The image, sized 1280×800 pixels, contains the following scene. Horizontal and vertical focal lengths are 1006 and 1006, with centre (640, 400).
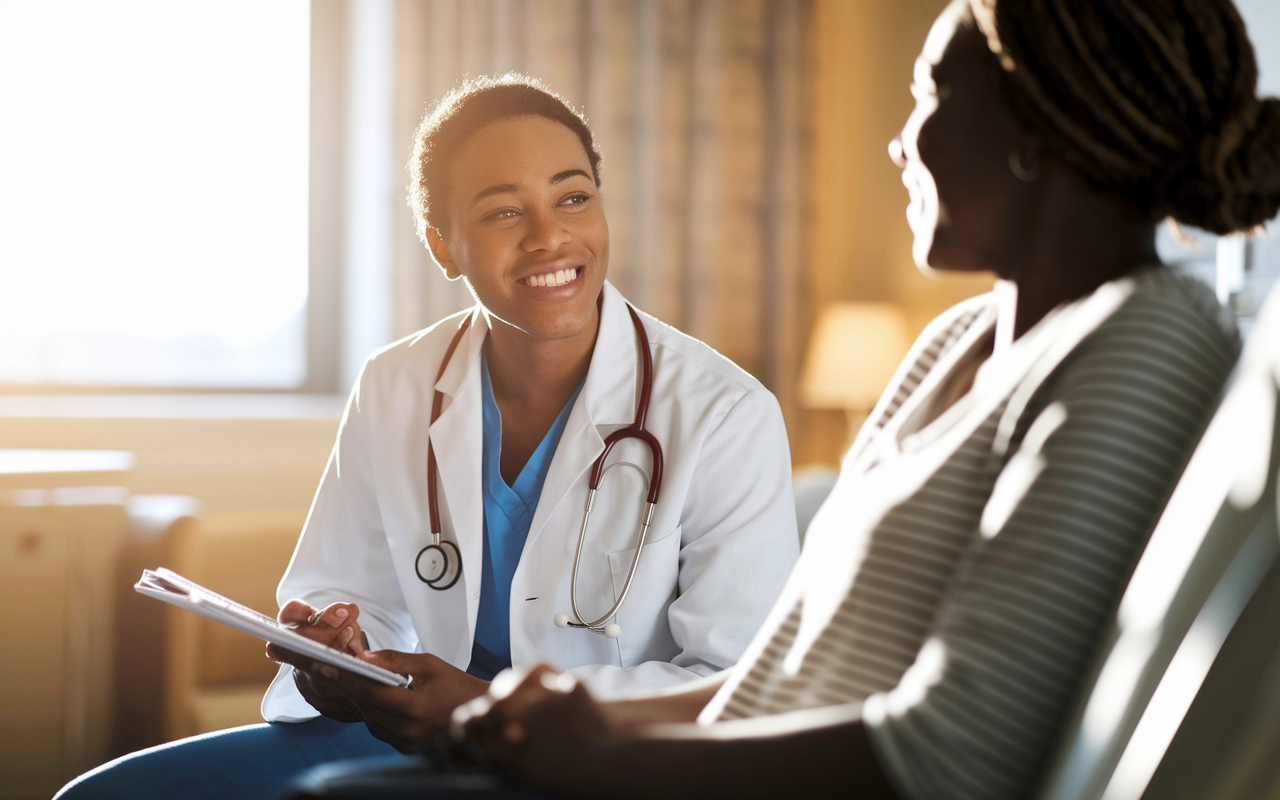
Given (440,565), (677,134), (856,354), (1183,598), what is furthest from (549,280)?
(677,134)

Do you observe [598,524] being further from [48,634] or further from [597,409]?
[48,634]

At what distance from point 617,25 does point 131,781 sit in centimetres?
306

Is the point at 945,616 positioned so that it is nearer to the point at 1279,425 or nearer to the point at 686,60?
the point at 1279,425

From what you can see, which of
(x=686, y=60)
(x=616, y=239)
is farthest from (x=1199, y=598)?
(x=686, y=60)

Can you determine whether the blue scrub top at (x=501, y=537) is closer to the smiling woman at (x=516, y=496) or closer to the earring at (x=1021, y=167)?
the smiling woman at (x=516, y=496)

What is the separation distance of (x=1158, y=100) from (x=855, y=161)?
3.41m

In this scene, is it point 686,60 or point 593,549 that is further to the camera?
point 686,60

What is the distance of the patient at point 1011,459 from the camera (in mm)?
605

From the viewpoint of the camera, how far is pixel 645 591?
4.34 feet

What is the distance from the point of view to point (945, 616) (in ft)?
2.06

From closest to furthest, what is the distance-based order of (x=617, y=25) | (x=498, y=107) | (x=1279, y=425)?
(x=1279, y=425), (x=498, y=107), (x=617, y=25)

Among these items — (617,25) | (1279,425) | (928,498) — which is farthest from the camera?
(617,25)

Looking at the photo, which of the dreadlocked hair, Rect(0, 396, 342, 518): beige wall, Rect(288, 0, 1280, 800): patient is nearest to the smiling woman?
Rect(288, 0, 1280, 800): patient

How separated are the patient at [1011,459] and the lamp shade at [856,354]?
2.63m
